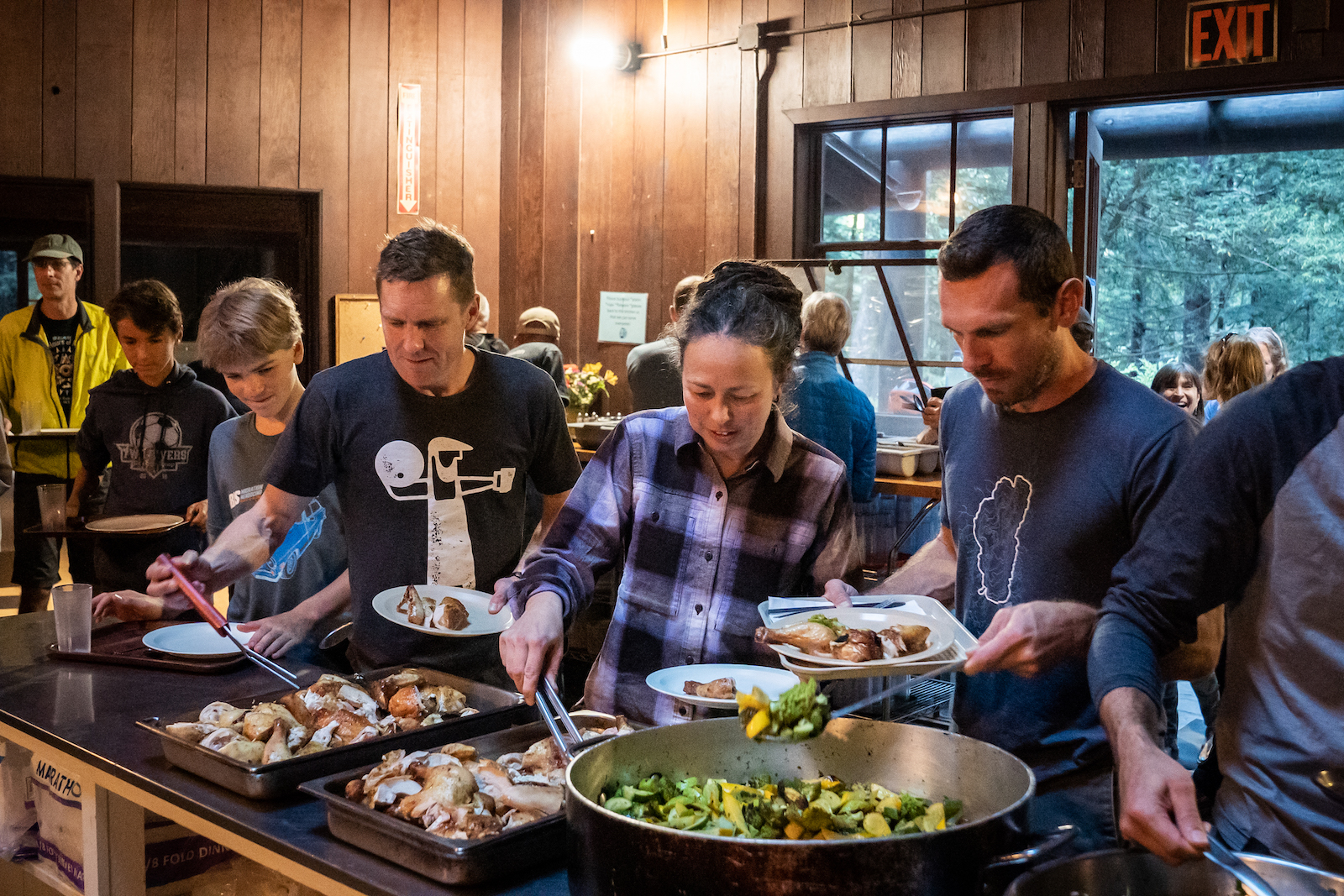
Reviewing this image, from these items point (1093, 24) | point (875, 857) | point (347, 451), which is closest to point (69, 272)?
point (347, 451)

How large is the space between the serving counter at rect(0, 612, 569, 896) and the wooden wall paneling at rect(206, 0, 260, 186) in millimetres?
4061

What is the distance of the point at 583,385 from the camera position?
582 cm

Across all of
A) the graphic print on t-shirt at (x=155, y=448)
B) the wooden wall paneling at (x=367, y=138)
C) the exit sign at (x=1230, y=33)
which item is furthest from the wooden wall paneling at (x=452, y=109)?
the exit sign at (x=1230, y=33)

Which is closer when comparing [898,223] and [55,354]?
[55,354]

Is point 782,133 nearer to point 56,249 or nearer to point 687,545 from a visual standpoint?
point 56,249

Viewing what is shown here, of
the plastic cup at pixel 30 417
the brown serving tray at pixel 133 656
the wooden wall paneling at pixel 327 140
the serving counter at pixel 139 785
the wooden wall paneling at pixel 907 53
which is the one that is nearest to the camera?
the serving counter at pixel 139 785

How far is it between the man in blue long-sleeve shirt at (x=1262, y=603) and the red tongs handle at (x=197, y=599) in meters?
1.41

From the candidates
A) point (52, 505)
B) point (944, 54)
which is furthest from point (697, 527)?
point (944, 54)

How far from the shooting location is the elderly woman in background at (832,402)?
410 centimetres

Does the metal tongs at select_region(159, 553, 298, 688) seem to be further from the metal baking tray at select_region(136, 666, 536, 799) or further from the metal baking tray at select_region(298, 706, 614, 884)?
the metal baking tray at select_region(298, 706, 614, 884)

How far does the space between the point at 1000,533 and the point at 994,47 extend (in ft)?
13.1

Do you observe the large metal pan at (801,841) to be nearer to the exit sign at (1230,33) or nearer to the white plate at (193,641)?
the white plate at (193,641)

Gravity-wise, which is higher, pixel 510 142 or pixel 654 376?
pixel 510 142

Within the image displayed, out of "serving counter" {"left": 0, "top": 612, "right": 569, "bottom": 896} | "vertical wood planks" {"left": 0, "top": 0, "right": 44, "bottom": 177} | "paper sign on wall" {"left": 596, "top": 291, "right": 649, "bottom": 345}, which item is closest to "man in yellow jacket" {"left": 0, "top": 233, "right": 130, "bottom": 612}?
"vertical wood planks" {"left": 0, "top": 0, "right": 44, "bottom": 177}
